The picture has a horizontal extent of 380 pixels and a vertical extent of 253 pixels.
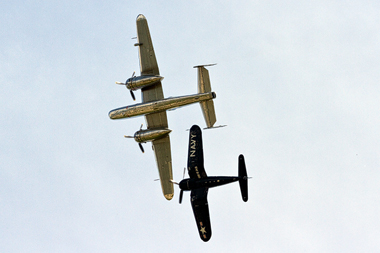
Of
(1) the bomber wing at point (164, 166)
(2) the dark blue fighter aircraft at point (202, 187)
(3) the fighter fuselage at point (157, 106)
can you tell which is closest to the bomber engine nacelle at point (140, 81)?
(3) the fighter fuselage at point (157, 106)

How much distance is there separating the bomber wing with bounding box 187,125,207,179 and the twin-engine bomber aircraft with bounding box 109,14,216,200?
2685mm

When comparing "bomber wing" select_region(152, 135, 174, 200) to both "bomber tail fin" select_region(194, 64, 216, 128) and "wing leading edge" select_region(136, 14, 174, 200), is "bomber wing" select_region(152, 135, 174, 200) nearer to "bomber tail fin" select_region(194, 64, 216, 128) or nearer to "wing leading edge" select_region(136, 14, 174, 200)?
"wing leading edge" select_region(136, 14, 174, 200)

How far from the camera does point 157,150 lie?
4900 cm

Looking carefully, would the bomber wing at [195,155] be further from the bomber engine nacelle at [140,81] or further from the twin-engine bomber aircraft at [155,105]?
the bomber engine nacelle at [140,81]

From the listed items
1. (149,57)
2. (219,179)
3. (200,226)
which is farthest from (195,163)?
(149,57)

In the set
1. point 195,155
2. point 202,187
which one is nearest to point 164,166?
point 195,155

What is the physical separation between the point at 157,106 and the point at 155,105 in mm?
→ 239

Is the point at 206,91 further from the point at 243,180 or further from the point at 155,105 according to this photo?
the point at 243,180

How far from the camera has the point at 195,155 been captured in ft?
139

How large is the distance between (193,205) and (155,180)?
871 centimetres

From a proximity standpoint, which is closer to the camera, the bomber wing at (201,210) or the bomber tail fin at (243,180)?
the bomber tail fin at (243,180)

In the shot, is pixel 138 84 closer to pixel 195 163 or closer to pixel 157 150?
pixel 157 150

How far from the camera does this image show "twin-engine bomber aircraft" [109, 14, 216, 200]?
45469 millimetres

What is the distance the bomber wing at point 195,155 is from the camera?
137 ft
